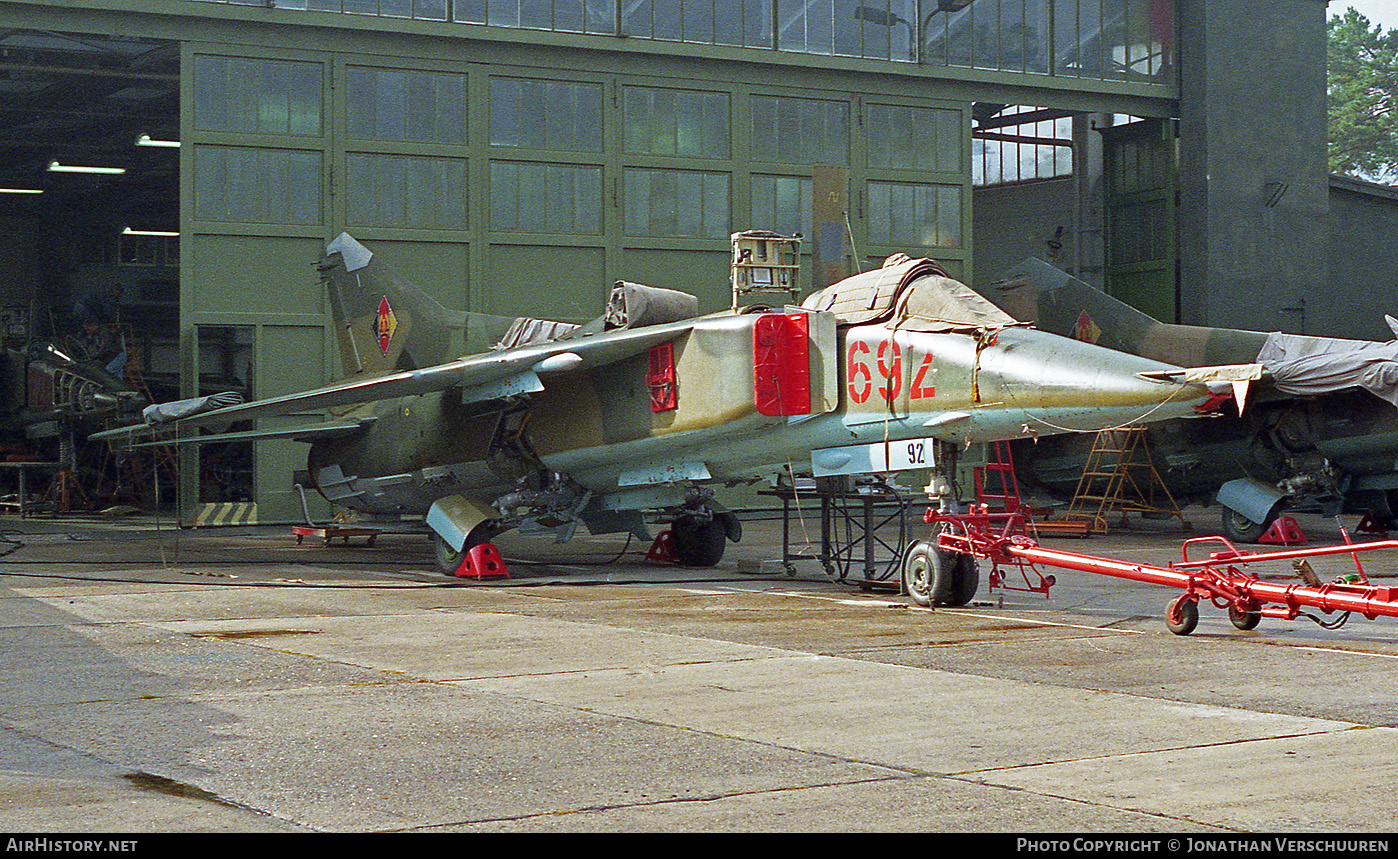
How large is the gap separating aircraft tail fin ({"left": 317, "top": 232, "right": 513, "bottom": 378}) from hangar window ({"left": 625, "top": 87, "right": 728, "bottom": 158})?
911 centimetres

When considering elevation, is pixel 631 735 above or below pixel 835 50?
below

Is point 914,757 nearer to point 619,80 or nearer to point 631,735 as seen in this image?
point 631,735

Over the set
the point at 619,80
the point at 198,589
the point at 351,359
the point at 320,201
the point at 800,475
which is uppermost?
the point at 619,80

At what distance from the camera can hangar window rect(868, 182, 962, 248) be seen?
30688mm

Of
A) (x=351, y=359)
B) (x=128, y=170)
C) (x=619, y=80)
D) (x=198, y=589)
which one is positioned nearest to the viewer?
(x=198, y=589)

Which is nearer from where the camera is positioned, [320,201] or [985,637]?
[985,637]

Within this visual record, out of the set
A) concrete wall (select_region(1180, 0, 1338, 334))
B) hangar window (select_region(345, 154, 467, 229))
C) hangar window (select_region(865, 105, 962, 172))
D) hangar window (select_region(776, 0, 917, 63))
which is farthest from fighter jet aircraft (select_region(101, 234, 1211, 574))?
concrete wall (select_region(1180, 0, 1338, 334))

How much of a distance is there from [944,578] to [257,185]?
17707mm

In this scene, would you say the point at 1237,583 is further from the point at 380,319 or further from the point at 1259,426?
the point at 1259,426

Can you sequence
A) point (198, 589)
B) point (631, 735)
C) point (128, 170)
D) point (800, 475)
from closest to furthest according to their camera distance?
point (631, 735)
point (198, 589)
point (800, 475)
point (128, 170)

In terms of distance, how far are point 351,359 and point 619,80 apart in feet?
33.9

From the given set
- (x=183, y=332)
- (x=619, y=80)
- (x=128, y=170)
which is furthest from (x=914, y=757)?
(x=128, y=170)

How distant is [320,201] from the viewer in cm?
2661

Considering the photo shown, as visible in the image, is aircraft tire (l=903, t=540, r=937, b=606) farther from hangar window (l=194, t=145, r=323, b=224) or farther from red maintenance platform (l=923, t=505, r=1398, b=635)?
hangar window (l=194, t=145, r=323, b=224)
